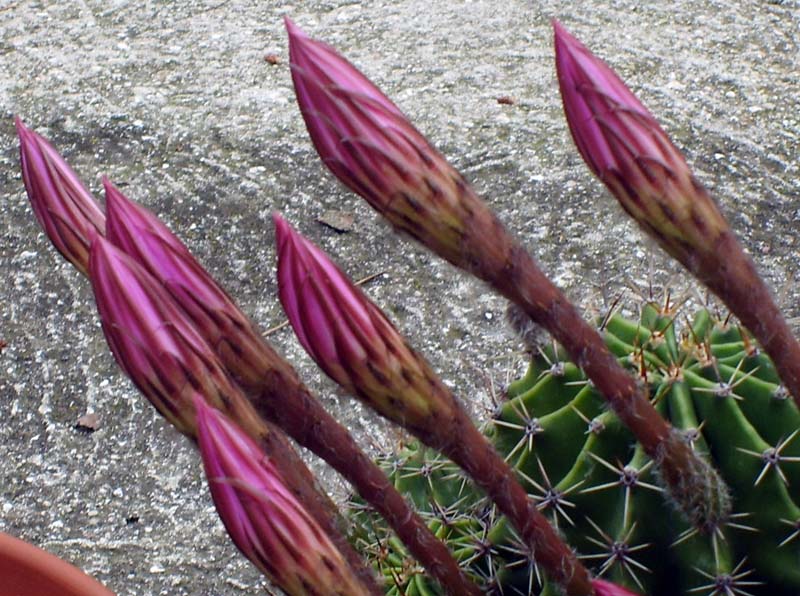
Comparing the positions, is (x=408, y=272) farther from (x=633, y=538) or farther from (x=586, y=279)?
(x=633, y=538)

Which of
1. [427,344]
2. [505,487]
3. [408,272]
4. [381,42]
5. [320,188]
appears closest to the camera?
[505,487]

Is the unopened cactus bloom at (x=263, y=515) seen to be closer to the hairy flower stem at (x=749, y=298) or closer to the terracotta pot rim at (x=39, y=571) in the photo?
the hairy flower stem at (x=749, y=298)

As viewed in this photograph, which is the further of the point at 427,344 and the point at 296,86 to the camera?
the point at 427,344

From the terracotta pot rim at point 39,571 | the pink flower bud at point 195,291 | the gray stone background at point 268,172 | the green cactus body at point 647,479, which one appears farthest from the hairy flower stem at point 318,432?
the gray stone background at point 268,172

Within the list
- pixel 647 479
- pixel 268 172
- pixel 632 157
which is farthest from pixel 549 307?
pixel 268 172

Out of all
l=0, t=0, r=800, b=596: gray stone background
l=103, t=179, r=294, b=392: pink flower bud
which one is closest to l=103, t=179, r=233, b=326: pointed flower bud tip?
l=103, t=179, r=294, b=392: pink flower bud

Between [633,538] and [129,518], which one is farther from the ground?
[633,538]

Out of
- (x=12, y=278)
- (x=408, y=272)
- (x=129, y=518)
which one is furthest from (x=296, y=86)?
(x=12, y=278)

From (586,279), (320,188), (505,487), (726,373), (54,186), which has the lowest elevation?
(586,279)

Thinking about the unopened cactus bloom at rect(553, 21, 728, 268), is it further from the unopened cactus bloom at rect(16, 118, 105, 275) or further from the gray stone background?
the gray stone background
